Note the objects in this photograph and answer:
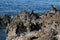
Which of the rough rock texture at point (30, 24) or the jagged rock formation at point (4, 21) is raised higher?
the jagged rock formation at point (4, 21)

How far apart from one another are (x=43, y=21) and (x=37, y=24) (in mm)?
824

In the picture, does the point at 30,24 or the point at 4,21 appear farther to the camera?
the point at 4,21

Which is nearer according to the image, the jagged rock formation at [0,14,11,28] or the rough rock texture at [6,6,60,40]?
the rough rock texture at [6,6,60,40]

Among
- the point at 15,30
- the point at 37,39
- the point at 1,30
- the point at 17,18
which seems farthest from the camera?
the point at 1,30

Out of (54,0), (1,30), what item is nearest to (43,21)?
(1,30)

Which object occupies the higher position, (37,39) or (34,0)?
(34,0)

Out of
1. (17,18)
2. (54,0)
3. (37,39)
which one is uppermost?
(54,0)

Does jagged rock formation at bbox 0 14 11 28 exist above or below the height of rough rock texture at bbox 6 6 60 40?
above

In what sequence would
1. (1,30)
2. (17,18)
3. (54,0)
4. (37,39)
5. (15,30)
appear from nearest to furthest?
(37,39) → (15,30) → (17,18) → (1,30) → (54,0)

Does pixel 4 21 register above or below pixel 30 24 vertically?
above

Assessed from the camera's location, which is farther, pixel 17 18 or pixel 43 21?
pixel 17 18

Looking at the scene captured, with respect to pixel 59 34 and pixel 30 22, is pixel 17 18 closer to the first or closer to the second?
pixel 30 22

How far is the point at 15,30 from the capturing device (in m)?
26.9

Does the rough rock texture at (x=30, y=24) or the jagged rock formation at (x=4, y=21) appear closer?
the rough rock texture at (x=30, y=24)
